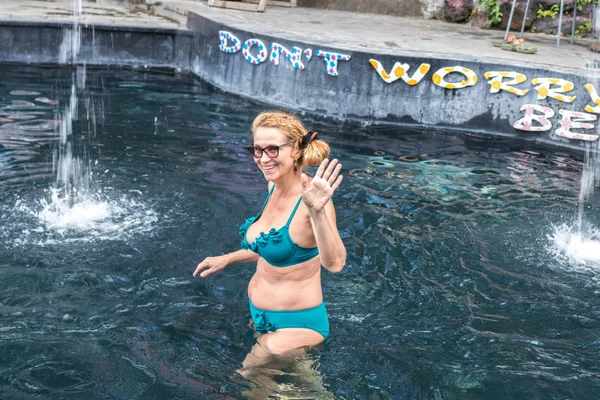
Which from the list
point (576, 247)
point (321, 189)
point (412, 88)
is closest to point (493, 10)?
point (412, 88)

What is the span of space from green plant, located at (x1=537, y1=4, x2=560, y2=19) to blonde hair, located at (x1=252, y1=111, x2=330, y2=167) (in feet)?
40.9

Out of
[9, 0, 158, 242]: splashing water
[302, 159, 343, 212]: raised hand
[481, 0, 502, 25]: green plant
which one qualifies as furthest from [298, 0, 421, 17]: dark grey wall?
[302, 159, 343, 212]: raised hand

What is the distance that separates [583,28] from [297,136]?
12688 millimetres

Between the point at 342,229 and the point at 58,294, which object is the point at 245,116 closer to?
the point at 342,229

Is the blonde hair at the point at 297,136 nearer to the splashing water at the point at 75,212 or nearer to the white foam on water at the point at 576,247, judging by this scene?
the splashing water at the point at 75,212

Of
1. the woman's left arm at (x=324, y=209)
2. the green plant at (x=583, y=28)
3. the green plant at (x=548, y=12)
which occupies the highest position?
the green plant at (x=548, y=12)

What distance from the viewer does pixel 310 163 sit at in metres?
4.05

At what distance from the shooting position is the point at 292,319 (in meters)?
4.32

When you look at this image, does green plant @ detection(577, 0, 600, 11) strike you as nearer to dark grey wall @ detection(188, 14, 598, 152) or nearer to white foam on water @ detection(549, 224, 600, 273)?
dark grey wall @ detection(188, 14, 598, 152)

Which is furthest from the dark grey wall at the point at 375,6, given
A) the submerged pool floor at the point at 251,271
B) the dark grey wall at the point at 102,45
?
the submerged pool floor at the point at 251,271

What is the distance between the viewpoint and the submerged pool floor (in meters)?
4.74

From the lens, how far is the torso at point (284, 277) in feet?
13.8

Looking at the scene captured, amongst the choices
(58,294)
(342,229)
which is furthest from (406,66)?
(58,294)

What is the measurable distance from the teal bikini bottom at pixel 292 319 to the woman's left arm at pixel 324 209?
560 mm
